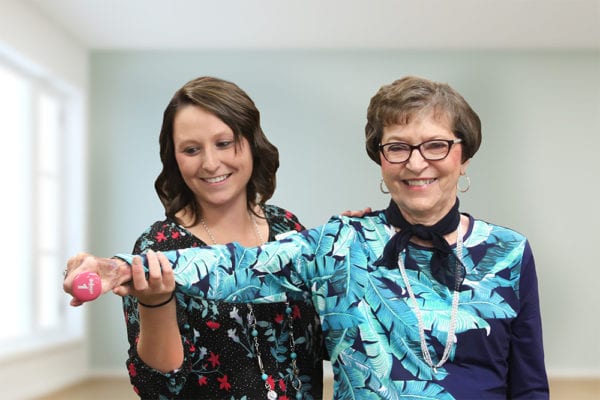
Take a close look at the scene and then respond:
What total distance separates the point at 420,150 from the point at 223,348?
0.66 m

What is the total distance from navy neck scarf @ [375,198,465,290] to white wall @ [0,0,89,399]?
4.31 meters

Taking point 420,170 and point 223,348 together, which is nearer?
point 420,170

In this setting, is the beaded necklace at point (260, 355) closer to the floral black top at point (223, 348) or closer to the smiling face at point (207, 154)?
the floral black top at point (223, 348)

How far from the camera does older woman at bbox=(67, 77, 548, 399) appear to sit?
1.58 m

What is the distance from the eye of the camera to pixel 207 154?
5.80 ft

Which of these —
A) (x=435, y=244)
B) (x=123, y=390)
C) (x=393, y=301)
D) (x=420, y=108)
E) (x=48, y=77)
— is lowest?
(x=123, y=390)

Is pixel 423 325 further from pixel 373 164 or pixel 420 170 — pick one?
pixel 373 164

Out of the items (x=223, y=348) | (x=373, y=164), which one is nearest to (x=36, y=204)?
(x=373, y=164)

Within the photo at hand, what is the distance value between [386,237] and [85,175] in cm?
536

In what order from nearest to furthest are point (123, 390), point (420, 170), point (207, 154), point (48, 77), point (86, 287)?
point (86, 287)
point (420, 170)
point (207, 154)
point (48, 77)
point (123, 390)

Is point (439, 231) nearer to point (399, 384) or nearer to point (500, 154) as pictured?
point (399, 384)

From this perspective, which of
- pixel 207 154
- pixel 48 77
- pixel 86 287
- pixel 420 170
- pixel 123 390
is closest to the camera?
pixel 86 287

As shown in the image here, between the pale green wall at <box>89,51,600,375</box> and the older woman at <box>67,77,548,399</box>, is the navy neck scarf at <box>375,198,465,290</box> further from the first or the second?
the pale green wall at <box>89,51,600,375</box>

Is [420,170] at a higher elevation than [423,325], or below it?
higher
